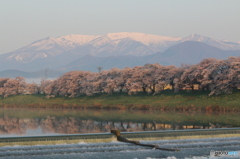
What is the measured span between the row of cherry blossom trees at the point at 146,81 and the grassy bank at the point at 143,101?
2.11 m

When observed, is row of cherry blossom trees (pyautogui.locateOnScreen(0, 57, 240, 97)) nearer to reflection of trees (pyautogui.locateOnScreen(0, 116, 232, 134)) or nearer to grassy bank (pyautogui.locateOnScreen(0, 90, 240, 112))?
grassy bank (pyautogui.locateOnScreen(0, 90, 240, 112))

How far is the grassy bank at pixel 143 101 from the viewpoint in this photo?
74.2 m

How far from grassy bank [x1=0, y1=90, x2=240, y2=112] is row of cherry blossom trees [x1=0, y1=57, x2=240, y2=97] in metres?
2.11

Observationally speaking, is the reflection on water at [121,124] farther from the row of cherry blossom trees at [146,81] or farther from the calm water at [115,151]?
the row of cherry blossom trees at [146,81]

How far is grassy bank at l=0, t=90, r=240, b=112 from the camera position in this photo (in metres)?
74.2

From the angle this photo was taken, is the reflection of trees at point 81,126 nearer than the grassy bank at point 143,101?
Yes

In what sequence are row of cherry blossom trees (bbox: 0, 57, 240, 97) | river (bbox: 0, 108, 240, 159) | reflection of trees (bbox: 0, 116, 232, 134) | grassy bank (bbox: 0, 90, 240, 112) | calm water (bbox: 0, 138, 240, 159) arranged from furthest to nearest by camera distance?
row of cherry blossom trees (bbox: 0, 57, 240, 97)
grassy bank (bbox: 0, 90, 240, 112)
reflection of trees (bbox: 0, 116, 232, 134)
river (bbox: 0, 108, 240, 159)
calm water (bbox: 0, 138, 240, 159)

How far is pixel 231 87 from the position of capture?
78.9 metres

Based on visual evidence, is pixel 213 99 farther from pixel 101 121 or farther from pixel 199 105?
pixel 101 121

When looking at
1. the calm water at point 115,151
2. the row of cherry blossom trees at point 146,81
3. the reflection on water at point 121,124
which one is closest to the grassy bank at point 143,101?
the row of cherry blossom trees at point 146,81

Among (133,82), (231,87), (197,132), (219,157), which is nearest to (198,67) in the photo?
(231,87)

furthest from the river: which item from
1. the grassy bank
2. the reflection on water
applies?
the grassy bank

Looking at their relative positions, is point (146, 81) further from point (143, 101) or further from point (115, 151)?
point (115, 151)

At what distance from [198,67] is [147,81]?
13.4m
